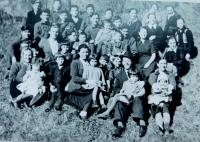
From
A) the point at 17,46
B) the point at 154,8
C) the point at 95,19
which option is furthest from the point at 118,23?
the point at 17,46

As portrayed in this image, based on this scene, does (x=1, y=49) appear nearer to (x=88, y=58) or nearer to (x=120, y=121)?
(x=88, y=58)

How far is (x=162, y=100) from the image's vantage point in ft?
9.93

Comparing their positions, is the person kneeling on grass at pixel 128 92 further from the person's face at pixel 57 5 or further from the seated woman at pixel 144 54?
the person's face at pixel 57 5

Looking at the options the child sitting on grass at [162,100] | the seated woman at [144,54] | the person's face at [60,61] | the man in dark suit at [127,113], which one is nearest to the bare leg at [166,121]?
the child sitting on grass at [162,100]

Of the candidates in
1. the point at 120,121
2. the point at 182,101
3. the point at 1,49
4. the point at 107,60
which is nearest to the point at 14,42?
the point at 1,49

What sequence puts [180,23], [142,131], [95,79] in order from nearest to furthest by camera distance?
[142,131] < [95,79] < [180,23]

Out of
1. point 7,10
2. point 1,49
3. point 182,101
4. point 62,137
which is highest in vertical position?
point 7,10

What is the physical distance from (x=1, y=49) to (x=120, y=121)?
1303 mm

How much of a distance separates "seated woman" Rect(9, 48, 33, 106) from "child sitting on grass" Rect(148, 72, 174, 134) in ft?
3.71

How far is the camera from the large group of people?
3.05 metres

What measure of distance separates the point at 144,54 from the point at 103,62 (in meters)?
0.37

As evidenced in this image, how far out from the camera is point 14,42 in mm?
3273

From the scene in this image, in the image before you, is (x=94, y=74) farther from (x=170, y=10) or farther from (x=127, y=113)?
(x=170, y=10)

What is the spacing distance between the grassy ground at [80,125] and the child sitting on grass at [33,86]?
0.11 meters
